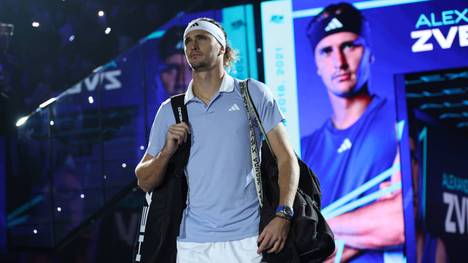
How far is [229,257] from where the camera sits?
2586 mm

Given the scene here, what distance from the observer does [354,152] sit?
259 inches

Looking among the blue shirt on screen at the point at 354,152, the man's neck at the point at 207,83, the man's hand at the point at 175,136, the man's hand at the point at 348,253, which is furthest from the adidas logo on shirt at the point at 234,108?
the man's hand at the point at 348,253

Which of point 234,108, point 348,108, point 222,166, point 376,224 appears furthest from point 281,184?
point 348,108

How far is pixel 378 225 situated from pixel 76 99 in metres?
3.25

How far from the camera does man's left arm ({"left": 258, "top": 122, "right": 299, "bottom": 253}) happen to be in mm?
2512

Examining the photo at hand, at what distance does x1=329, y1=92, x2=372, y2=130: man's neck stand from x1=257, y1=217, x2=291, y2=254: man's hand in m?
4.25

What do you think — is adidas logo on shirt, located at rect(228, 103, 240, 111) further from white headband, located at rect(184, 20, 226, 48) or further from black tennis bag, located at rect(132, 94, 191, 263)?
white headband, located at rect(184, 20, 226, 48)

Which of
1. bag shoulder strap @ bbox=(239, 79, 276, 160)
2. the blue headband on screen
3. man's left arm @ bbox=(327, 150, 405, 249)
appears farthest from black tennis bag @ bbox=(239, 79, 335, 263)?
the blue headband on screen

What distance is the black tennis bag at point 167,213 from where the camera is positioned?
2.71 metres

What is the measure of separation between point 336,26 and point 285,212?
446 centimetres

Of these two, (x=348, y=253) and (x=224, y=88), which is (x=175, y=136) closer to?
(x=224, y=88)

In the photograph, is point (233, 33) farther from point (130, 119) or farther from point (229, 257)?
point (229, 257)

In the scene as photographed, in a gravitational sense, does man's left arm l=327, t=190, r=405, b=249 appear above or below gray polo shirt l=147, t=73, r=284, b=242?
below

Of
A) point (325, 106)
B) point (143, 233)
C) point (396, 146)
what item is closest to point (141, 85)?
point (325, 106)
